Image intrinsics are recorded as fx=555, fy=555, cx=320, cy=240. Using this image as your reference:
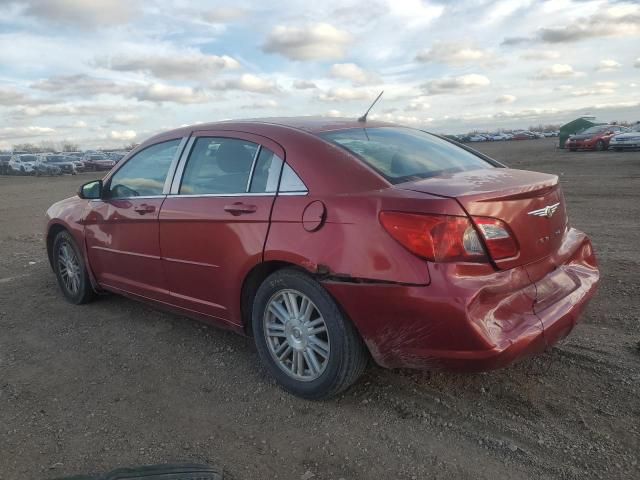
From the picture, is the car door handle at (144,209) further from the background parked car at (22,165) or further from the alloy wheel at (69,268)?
the background parked car at (22,165)

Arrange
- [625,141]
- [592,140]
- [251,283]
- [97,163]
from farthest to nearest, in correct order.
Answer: [97,163] < [592,140] < [625,141] < [251,283]

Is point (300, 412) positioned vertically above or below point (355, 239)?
below

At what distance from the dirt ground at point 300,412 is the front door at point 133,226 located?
0.45 metres

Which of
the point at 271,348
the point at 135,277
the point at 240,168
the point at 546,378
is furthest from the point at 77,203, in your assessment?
the point at 546,378

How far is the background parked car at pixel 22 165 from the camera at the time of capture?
4228 cm

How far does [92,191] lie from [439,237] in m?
3.25

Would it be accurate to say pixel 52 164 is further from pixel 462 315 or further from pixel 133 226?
pixel 462 315

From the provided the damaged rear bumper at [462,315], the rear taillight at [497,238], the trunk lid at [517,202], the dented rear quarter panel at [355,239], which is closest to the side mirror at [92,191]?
the dented rear quarter panel at [355,239]

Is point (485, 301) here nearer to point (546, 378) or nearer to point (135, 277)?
point (546, 378)

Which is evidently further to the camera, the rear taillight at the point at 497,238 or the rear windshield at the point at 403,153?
the rear windshield at the point at 403,153

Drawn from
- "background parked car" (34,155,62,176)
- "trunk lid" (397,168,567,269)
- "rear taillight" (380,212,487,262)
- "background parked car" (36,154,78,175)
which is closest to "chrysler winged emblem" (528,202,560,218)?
"trunk lid" (397,168,567,269)

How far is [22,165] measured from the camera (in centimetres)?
4322

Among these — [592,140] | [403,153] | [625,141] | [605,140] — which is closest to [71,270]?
[403,153]

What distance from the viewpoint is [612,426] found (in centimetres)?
275
